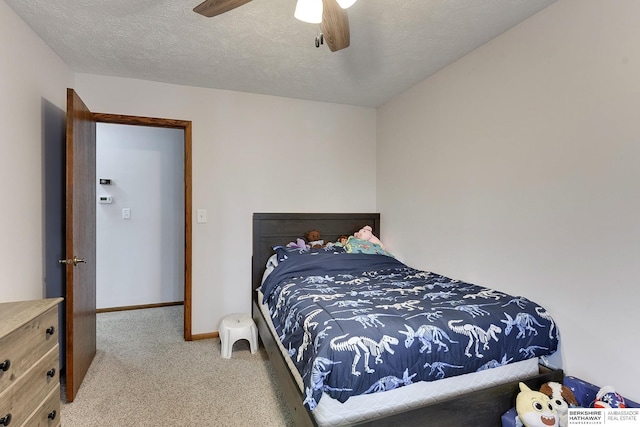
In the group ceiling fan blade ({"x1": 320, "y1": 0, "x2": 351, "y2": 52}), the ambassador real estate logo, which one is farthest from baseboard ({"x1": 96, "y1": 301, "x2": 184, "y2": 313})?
the ambassador real estate logo

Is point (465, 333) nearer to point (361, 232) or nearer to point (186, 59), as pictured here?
point (361, 232)

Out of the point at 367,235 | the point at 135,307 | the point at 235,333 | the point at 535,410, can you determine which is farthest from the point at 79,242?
the point at 535,410

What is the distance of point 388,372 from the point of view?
4.63 ft

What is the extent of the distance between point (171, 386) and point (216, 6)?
2.38 metres

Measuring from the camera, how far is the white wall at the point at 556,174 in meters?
1.51

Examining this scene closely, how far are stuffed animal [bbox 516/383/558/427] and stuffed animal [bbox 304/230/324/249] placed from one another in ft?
6.66

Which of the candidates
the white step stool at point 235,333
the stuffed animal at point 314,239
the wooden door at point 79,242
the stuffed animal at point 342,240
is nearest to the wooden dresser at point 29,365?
the wooden door at point 79,242

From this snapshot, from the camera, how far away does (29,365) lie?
49.8 inches

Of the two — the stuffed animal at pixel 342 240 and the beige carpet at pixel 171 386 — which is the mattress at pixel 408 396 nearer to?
the beige carpet at pixel 171 386

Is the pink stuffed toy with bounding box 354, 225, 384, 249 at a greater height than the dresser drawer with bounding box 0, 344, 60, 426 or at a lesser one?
greater

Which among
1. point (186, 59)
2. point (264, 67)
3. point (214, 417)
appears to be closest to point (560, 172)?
point (264, 67)

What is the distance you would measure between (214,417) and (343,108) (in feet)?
9.92

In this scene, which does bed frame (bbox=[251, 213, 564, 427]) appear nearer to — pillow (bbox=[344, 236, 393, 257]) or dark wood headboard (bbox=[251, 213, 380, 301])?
dark wood headboard (bbox=[251, 213, 380, 301])

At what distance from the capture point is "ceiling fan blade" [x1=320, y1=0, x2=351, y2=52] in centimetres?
136
